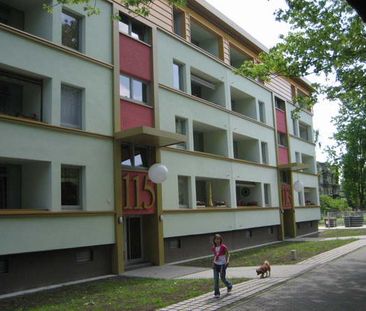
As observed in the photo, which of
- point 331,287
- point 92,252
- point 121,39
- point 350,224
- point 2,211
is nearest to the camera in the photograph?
point 331,287

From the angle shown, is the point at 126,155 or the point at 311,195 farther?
the point at 311,195

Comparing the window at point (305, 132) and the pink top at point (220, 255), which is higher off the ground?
the window at point (305, 132)

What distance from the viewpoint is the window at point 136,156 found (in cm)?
1830

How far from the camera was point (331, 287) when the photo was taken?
12266 millimetres

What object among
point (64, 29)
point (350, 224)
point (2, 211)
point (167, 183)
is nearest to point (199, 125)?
point (167, 183)

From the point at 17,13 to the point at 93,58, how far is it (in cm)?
296

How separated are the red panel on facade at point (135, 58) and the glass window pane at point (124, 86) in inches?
11.2

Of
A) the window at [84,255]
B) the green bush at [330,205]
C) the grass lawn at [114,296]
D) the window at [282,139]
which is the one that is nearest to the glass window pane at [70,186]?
the window at [84,255]

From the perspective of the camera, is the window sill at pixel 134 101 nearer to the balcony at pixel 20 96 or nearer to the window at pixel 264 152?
the balcony at pixel 20 96

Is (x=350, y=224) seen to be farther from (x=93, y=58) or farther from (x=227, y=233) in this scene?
(x=93, y=58)

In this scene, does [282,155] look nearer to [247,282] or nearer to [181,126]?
[181,126]

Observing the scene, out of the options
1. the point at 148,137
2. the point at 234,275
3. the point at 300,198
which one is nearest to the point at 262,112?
the point at 300,198

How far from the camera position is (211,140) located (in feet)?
86.4

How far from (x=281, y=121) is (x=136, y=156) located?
18124 mm
